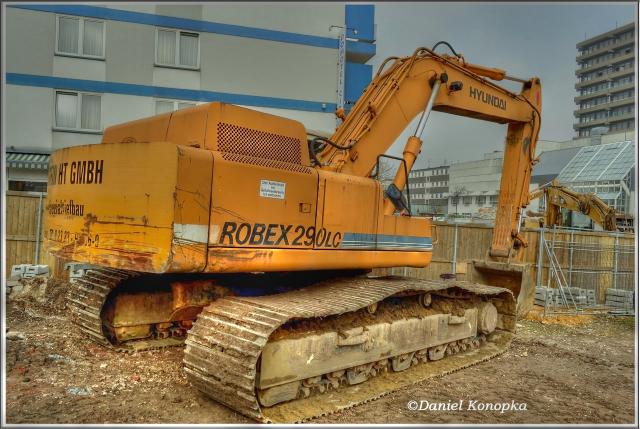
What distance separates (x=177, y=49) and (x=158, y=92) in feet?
4.49

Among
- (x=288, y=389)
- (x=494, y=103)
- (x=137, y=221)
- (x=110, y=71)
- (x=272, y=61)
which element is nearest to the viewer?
(x=137, y=221)

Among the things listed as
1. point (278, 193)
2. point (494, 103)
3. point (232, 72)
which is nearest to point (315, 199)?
point (278, 193)

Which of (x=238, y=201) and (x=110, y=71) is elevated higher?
(x=110, y=71)

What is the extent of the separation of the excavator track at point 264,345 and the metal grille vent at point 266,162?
4.18ft

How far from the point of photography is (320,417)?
4.64 m

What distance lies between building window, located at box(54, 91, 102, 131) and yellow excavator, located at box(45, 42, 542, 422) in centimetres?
980

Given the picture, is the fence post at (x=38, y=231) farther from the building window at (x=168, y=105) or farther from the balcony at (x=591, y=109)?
the balcony at (x=591, y=109)

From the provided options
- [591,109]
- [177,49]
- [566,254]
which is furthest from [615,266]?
[591,109]

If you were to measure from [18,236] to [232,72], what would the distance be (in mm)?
7806

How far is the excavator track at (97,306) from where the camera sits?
20.0 feet

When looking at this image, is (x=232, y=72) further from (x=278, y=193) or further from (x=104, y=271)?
(x=278, y=193)

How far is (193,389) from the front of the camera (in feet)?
16.8

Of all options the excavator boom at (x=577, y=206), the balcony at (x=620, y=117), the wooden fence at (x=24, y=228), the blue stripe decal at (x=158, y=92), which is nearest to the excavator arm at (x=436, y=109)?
the excavator boom at (x=577, y=206)

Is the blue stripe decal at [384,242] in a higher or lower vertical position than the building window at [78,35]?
lower
